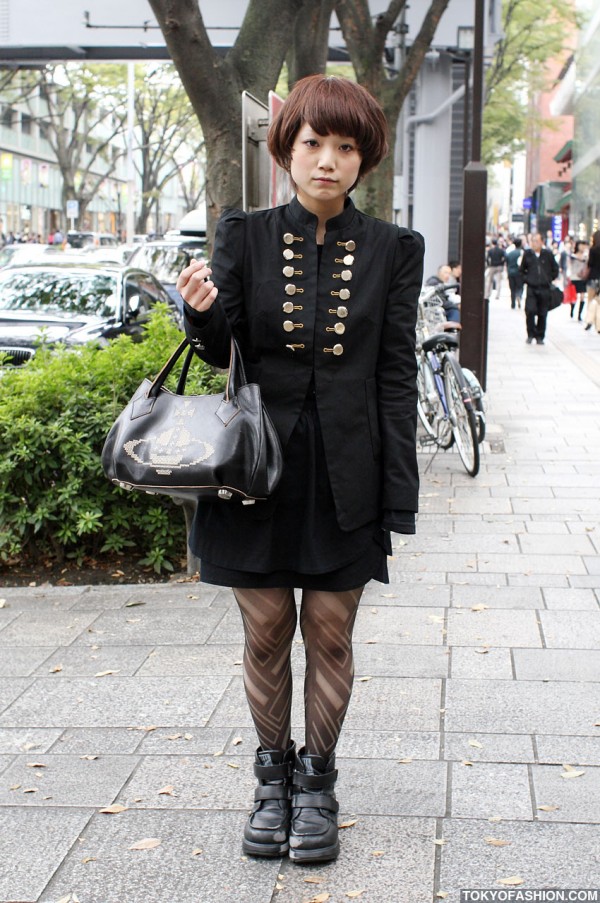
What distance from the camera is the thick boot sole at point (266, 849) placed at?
3.22 meters

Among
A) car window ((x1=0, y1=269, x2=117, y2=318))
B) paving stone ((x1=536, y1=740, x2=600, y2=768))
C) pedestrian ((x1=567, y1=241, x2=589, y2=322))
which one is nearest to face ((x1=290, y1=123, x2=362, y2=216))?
paving stone ((x1=536, y1=740, x2=600, y2=768))

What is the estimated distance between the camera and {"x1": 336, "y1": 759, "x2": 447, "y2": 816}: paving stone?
3.53 metres

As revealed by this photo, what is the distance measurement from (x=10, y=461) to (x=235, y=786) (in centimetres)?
286

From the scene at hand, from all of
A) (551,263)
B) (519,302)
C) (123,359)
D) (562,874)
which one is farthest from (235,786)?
(519,302)

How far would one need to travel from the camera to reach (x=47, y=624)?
549 cm

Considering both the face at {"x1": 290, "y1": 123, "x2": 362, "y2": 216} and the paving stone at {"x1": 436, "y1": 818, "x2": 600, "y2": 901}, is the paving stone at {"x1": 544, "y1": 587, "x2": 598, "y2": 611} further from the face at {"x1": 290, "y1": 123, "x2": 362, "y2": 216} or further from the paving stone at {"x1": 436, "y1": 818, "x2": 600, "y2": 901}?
the face at {"x1": 290, "y1": 123, "x2": 362, "y2": 216}

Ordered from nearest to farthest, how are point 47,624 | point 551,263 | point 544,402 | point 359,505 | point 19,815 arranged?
point 359,505
point 19,815
point 47,624
point 544,402
point 551,263

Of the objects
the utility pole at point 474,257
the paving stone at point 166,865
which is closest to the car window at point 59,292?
the utility pole at point 474,257

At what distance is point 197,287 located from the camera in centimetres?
288

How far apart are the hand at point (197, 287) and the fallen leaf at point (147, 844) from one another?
1.41 meters

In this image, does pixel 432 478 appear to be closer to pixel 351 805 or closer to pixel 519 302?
pixel 351 805

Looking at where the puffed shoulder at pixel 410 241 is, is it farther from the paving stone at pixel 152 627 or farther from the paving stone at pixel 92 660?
the paving stone at pixel 152 627

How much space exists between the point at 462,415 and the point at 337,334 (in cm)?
614

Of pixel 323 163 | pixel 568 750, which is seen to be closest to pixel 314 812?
pixel 568 750
